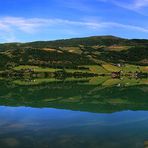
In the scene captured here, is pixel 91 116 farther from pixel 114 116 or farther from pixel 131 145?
pixel 131 145

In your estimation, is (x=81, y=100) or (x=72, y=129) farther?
(x=81, y=100)

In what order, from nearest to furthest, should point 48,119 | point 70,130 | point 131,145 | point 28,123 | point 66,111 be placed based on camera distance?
point 131,145
point 70,130
point 28,123
point 48,119
point 66,111

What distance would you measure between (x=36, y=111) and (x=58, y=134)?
24.2 m

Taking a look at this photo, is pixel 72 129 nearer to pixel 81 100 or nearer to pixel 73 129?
pixel 73 129

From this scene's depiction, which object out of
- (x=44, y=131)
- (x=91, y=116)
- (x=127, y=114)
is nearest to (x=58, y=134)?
(x=44, y=131)

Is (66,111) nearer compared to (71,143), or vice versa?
(71,143)

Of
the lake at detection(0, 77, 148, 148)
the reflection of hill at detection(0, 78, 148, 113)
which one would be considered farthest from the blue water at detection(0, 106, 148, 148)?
the reflection of hill at detection(0, 78, 148, 113)

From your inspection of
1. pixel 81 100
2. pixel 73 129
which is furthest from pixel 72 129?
pixel 81 100

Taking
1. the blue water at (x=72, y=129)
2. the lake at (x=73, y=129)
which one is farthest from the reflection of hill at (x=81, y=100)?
the blue water at (x=72, y=129)

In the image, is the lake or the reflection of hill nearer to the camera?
the lake

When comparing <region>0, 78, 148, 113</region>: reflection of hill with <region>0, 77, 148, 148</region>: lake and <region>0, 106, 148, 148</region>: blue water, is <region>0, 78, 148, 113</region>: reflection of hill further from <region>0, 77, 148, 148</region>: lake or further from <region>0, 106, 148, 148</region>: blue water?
<region>0, 106, 148, 148</region>: blue water

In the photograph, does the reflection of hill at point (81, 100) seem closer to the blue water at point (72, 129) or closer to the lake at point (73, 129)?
the lake at point (73, 129)

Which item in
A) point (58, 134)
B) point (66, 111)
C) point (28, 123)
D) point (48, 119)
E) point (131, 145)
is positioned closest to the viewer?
point (131, 145)

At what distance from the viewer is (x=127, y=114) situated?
2400 inches
